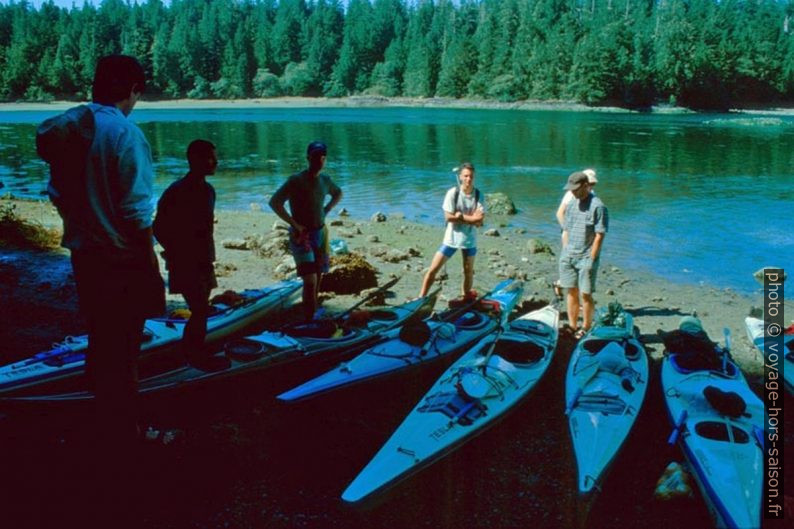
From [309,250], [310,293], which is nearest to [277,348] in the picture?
[310,293]

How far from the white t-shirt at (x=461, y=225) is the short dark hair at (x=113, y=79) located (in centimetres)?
459

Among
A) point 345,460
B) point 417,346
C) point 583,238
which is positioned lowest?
point 345,460

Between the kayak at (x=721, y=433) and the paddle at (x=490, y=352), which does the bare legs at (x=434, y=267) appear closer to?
the paddle at (x=490, y=352)

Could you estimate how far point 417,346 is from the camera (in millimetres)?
6320

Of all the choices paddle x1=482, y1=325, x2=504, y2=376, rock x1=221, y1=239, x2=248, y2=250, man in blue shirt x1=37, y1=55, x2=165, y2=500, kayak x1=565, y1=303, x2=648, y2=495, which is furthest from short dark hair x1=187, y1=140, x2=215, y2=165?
rock x1=221, y1=239, x2=248, y2=250

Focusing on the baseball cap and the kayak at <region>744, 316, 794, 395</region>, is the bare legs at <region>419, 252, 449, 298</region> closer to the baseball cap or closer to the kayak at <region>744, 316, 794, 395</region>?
the baseball cap

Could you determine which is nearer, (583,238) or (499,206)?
(583,238)

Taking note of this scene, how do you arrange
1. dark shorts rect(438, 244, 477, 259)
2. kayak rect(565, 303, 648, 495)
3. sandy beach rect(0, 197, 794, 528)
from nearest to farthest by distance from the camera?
sandy beach rect(0, 197, 794, 528)
kayak rect(565, 303, 648, 495)
dark shorts rect(438, 244, 477, 259)

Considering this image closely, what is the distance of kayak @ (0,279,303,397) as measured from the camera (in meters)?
5.26

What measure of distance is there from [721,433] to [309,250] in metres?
4.15

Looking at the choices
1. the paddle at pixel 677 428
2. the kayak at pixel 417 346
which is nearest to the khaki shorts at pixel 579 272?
the kayak at pixel 417 346

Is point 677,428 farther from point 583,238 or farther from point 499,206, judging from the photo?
point 499,206

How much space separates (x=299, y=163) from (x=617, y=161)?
1431 cm

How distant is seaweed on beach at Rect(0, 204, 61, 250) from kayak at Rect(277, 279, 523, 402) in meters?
7.90
